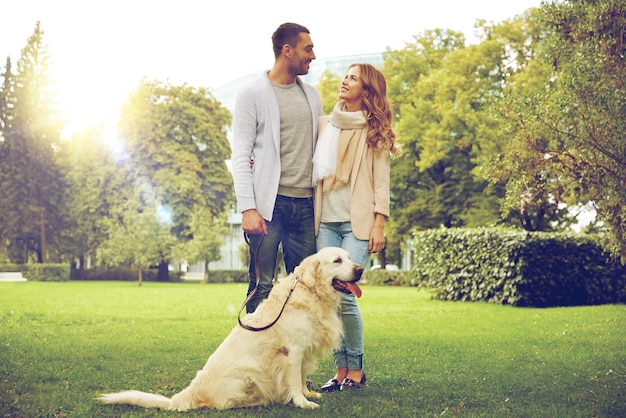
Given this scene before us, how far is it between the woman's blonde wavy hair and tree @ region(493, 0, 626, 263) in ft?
22.8

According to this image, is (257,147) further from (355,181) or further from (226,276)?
(226,276)

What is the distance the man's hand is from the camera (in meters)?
5.07

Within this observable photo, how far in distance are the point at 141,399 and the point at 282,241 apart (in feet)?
5.55

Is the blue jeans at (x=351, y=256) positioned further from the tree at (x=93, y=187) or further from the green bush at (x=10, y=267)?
the green bush at (x=10, y=267)

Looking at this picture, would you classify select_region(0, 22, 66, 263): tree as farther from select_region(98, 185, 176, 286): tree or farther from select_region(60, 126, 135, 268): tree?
select_region(98, 185, 176, 286): tree

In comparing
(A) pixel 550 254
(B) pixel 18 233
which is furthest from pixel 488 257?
(B) pixel 18 233

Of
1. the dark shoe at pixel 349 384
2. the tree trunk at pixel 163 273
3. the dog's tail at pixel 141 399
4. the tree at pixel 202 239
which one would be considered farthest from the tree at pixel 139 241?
the dog's tail at pixel 141 399

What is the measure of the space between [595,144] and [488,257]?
6048 millimetres

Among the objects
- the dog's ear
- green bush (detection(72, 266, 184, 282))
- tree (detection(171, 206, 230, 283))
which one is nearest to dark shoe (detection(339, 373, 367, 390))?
the dog's ear

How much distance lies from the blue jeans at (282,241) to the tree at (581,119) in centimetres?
769

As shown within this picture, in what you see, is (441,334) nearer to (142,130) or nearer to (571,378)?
(571,378)

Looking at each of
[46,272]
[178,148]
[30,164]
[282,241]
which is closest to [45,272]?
[46,272]

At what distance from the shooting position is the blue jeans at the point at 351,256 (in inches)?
215

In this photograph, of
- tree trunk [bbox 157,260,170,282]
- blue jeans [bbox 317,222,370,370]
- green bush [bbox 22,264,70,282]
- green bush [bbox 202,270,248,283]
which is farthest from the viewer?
tree trunk [bbox 157,260,170,282]
